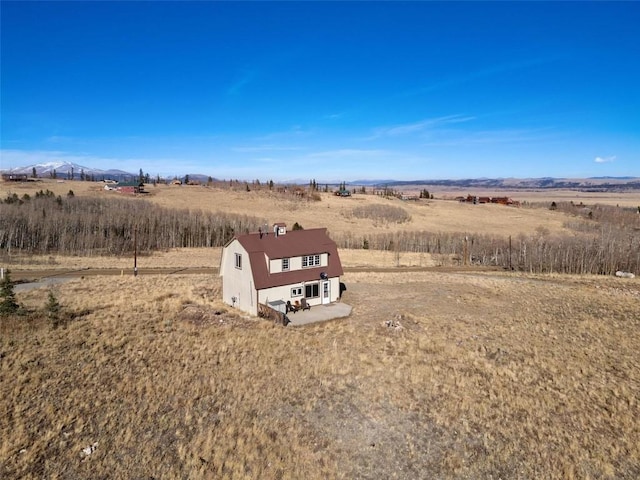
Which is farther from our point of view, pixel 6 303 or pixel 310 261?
pixel 310 261

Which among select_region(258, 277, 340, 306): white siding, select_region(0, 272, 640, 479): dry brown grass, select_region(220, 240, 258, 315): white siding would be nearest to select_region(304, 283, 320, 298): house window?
select_region(258, 277, 340, 306): white siding

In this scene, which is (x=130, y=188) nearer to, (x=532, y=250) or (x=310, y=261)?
(x=310, y=261)

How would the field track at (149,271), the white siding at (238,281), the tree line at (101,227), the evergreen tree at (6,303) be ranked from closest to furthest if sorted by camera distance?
the evergreen tree at (6,303) < the white siding at (238,281) < the field track at (149,271) < the tree line at (101,227)

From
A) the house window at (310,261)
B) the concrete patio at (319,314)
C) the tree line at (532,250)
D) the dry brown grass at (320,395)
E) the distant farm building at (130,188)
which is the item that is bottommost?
the dry brown grass at (320,395)

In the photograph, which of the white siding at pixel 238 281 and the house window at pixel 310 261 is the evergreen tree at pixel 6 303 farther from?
the house window at pixel 310 261

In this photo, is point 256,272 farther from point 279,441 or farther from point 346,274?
point 346,274

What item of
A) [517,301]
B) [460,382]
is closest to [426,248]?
[517,301]

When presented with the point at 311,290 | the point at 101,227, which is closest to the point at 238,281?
the point at 311,290

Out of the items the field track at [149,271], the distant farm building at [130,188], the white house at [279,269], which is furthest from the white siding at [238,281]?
the distant farm building at [130,188]
